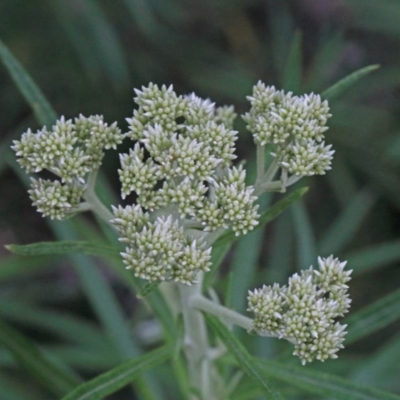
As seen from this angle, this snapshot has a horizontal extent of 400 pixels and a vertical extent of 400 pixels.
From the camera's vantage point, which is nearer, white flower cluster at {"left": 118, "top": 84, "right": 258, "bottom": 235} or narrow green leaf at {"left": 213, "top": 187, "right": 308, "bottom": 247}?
white flower cluster at {"left": 118, "top": 84, "right": 258, "bottom": 235}

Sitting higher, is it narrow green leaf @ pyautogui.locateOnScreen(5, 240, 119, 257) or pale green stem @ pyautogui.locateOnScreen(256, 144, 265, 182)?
narrow green leaf @ pyautogui.locateOnScreen(5, 240, 119, 257)

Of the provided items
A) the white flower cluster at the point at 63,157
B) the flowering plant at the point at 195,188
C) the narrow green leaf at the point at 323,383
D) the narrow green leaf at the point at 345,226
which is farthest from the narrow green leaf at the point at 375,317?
the narrow green leaf at the point at 345,226

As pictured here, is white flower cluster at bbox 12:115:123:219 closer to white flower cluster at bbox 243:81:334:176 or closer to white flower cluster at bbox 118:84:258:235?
white flower cluster at bbox 118:84:258:235

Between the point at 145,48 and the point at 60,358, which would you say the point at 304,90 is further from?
the point at 60,358

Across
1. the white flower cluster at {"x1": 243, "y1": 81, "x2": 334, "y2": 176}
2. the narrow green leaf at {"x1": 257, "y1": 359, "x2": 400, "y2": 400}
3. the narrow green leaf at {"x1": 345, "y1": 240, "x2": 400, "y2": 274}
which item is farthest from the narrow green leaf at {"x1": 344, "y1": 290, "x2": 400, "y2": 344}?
the narrow green leaf at {"x1": 345, "y1": 240, "x2": 400, "y2": 274}

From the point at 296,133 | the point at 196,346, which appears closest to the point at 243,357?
the point at 196,346

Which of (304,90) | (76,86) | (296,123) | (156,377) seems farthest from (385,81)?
(296,123)
